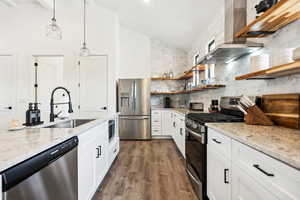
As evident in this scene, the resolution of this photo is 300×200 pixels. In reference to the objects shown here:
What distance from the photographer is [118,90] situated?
185 inches

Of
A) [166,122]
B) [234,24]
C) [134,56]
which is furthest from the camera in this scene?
[134,56]

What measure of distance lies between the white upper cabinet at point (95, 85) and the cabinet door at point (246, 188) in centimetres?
332

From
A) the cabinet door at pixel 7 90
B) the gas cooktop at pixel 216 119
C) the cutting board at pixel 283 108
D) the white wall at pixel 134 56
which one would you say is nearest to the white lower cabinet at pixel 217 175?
the gas cooktop at pixel 216 119

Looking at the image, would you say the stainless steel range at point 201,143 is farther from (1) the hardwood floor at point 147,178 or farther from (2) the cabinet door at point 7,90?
(2) the cabinet door at point 7,90

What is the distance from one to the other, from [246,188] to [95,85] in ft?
12.1

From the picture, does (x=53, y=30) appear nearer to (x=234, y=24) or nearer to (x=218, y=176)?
(x=234, y=24)

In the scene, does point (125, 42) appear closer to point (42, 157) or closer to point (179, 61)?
point (179, 61)

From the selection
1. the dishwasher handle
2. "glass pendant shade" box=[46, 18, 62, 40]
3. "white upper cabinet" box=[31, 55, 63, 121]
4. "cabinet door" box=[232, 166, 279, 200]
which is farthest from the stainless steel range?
"white upper cabinet" box=[31, 55, 63, 121]

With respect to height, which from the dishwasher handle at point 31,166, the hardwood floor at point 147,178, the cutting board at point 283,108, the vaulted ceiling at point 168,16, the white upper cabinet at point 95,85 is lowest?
the hardwood floor at point 147,178

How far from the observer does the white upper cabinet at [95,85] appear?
13.1ft

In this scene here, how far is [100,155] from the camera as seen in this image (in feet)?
7.01

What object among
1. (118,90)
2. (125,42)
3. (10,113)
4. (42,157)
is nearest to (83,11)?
(125,42)

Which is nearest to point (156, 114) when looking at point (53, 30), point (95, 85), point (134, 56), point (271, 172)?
point (95, 85)

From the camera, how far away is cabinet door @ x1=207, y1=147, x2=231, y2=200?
50.9 inches
